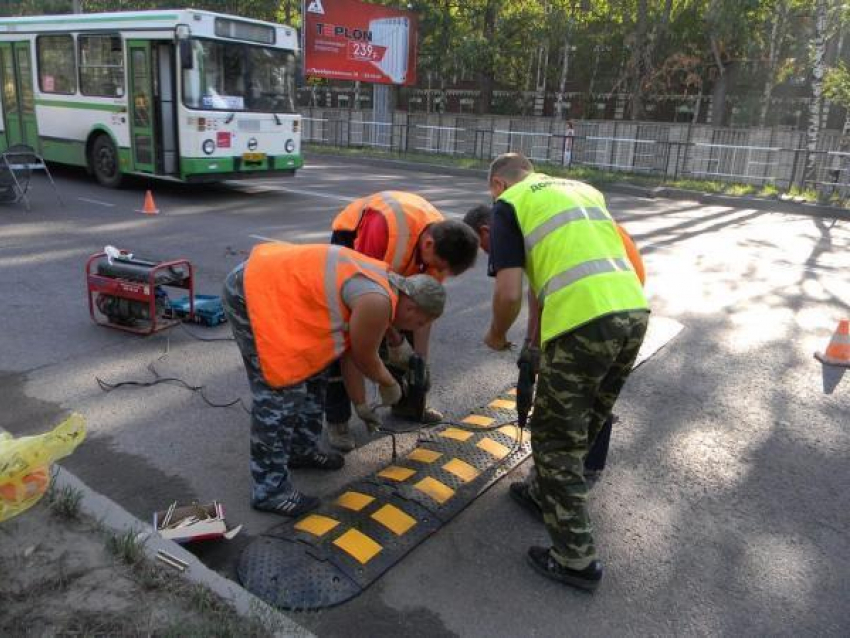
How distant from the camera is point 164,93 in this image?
11.6 m

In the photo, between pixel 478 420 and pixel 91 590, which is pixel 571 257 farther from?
pixel 91 590

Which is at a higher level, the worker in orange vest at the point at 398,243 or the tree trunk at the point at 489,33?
the tree trunk at the point at 489,33

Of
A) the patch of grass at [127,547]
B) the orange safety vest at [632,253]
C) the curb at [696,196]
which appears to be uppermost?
the orange safety vest at [632,253]

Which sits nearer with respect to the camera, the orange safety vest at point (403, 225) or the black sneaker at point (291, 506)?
the black sneaker at point (291, 506)

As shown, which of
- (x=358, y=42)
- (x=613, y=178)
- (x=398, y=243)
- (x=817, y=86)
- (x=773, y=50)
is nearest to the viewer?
(x=398, y=243)

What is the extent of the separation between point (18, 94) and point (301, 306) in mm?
14509

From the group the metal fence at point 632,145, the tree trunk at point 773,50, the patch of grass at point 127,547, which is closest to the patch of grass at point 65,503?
the patch of grass at point 127,547

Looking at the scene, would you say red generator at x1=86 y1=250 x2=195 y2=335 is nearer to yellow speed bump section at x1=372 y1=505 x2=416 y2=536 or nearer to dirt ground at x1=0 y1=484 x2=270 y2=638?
dirt ground at x1=0 y1=484 x2=270 y2=638

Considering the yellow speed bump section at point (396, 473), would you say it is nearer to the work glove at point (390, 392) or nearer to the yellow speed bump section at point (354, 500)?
the yellow speed bump section at point (354, 500)

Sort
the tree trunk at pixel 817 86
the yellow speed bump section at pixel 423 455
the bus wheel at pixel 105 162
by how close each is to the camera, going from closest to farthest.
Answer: the yellow speed bump section at pixel 423 455, the bus wheel at pixel 105 162, the tree trunk at pixel 817 86

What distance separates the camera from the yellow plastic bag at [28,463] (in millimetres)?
2320

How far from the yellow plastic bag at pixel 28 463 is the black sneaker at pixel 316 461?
1345 millimetres

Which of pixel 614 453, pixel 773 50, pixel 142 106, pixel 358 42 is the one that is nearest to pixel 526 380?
pixel 614 453

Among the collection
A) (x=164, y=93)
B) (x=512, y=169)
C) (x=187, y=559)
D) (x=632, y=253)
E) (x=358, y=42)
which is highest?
(x=358, y=42)
